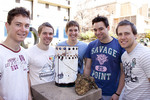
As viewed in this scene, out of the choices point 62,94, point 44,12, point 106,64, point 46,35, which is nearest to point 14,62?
point 62,94

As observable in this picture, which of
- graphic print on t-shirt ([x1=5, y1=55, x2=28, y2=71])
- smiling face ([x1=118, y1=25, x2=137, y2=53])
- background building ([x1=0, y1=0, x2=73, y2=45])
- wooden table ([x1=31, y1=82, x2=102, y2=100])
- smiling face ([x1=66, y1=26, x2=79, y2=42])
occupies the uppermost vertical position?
background building ([x1=0, y1=0, x2=73, y2=45])

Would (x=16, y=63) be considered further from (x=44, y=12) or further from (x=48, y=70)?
(x=44, y=12)

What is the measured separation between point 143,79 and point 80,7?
2541 centimetres

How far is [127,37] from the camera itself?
178cm

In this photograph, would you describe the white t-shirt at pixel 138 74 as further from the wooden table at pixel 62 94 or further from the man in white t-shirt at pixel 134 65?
the wooden table at pixel 62 94

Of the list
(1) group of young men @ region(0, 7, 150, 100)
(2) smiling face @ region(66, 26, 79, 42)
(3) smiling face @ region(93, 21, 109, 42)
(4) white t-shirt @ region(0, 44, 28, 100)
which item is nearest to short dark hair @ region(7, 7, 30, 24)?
(1) group of young men @ region(0, 7, 150, 100)

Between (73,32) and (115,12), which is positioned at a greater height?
(115,12)

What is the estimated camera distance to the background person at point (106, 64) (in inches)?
80.2

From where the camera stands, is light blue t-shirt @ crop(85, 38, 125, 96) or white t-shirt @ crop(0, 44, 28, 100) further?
light blue t-shirt @ crop(85, 38, 125, 96)

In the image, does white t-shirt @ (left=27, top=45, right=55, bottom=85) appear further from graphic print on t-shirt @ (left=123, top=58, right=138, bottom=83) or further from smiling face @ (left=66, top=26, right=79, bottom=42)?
graphic print on t-shirt @ (left=123, top=58, right=138, bottom=83)

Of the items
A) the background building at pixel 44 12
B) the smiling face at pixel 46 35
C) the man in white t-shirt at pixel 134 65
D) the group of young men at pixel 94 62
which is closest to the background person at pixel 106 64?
the group of young men at pixel 94 62

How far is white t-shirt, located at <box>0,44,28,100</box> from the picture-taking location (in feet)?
4.29

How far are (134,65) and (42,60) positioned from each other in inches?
56.6

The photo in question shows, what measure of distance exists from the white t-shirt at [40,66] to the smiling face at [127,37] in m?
1.20
